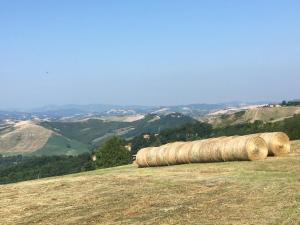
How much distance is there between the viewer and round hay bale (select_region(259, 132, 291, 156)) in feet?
101

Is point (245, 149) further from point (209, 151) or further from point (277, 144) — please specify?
point (277, 144)

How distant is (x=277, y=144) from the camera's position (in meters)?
30.9

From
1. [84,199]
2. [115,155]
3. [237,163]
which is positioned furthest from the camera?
[115,155]

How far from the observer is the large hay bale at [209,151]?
29344 mm

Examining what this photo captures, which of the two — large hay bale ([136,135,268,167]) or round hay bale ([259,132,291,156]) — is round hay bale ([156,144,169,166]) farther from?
round hay bale ([259,132,291,156])

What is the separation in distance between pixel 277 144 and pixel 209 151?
3.96 meters

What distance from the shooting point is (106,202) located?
66.9 feet

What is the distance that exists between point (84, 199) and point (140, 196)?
251 centimetres

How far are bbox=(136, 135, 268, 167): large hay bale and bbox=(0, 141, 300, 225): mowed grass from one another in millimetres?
1118

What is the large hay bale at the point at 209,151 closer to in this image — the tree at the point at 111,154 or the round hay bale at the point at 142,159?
the round hay bale at the point at 142,159

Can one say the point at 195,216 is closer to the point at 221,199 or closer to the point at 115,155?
the point at 221,199

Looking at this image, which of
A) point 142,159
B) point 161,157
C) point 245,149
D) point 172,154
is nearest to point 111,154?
point 142,159

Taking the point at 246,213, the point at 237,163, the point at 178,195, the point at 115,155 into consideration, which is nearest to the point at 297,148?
the point at 237,163

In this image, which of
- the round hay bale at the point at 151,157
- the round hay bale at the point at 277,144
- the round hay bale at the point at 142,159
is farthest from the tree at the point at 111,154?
the round hay bale at the point at 277,144
